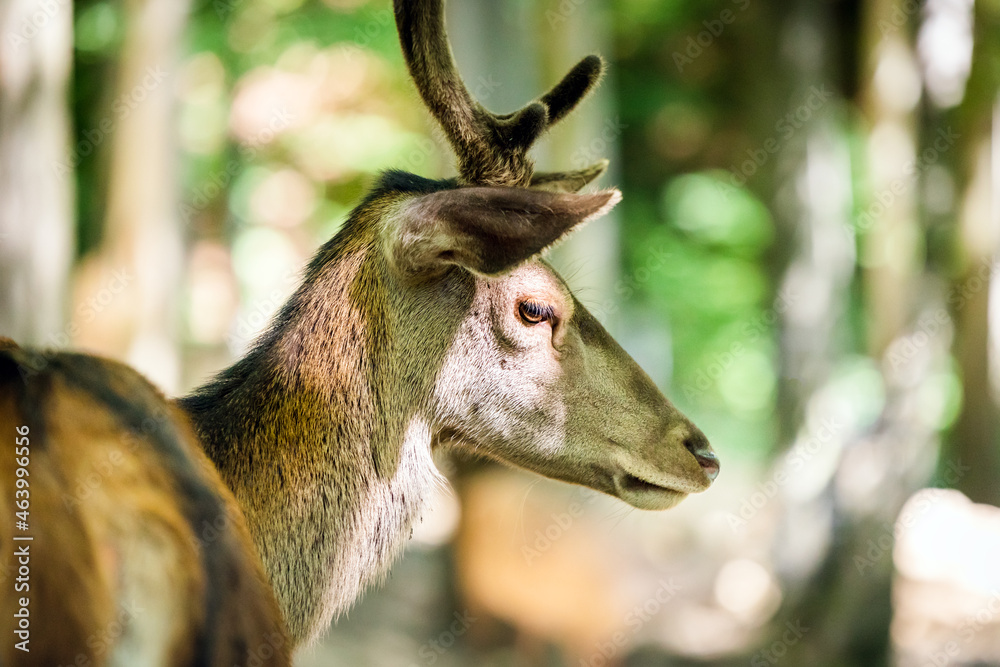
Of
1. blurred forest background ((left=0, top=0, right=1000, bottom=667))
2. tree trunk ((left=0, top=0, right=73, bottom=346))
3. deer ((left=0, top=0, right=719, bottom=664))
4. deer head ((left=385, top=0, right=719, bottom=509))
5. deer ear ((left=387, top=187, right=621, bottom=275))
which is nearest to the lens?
deer ear ((left=387, top=187, right=621, bottom=275))

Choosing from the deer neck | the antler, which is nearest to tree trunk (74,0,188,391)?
the deer neck

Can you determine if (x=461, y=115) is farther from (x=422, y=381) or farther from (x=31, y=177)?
(x=31, y=177)

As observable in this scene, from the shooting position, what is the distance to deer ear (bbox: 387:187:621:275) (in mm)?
2586

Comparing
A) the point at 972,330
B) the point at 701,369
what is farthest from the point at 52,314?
the point at 701,369

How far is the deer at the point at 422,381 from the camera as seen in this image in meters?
2.77

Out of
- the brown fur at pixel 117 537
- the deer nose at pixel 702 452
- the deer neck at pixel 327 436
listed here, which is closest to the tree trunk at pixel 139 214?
the deer neck at pixel 327 436

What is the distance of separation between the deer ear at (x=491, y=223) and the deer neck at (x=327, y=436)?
27 centimetres

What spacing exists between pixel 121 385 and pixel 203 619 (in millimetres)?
648

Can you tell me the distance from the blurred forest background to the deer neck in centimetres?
95

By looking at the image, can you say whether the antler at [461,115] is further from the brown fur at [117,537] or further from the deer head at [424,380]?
the brown fur at [117,537]

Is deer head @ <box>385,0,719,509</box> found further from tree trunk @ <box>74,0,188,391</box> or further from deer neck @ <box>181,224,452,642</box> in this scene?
tree trunk @ <box>74,0,188,391</box>

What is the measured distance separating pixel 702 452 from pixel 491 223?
121 cm

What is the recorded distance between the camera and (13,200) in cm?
588

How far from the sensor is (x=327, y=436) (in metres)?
2.87
